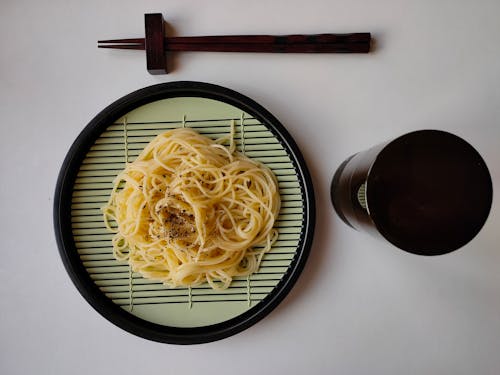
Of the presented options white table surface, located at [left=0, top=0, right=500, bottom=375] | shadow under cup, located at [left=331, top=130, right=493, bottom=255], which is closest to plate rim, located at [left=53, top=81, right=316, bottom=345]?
white table surface, located at [left=0, top=0, right=500, bottom=375]

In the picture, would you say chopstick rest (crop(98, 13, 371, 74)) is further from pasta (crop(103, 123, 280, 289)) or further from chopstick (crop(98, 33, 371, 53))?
pasta (crop(103, 123, 280, 289))

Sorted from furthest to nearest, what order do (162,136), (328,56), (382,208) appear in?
1. (328,56)
2. (162,136)
3. (382,208)

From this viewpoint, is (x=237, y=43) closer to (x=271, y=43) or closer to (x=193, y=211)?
(x=271, y=43)

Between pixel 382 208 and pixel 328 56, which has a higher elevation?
pixel 328 56

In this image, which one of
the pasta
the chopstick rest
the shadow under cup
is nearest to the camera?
the shadow under cup

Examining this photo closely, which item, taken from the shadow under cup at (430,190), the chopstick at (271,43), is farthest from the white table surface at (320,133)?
the shadow under cup at (430,190)

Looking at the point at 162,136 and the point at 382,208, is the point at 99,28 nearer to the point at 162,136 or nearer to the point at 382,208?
the point at 162,136

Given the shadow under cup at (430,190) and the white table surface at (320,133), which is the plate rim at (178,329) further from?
the shadow under cup at (430,190)

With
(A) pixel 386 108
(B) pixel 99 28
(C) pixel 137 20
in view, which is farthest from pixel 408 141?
(B) pixel 99 28

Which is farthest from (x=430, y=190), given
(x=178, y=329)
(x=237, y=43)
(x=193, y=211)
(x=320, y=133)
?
(x=178, y=329)
